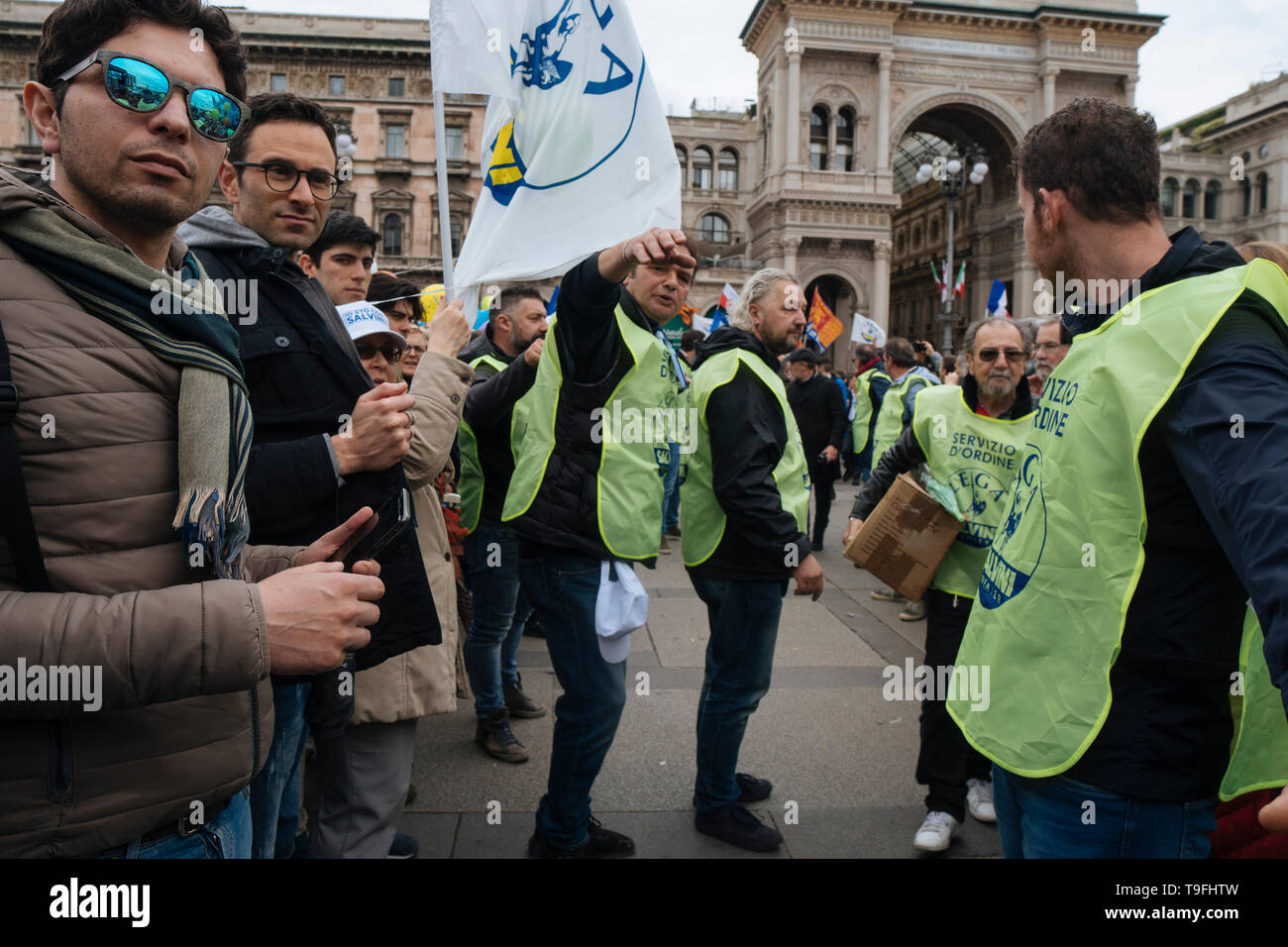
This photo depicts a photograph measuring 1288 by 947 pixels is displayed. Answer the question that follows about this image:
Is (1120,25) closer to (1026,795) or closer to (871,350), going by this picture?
(871,350)

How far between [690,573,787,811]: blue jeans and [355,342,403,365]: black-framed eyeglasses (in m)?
1.40

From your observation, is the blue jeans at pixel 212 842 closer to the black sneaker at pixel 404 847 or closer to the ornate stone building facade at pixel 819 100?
the black sneaker at pixel 404 847

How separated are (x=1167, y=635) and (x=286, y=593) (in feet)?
4.94

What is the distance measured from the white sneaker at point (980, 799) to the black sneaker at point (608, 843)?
147cm

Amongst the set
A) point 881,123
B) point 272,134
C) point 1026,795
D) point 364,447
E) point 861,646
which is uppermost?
point 881,123

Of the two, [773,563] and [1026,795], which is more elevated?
[773,563]

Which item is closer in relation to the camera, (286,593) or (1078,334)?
(286,593)

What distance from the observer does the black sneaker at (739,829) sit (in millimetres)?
3240

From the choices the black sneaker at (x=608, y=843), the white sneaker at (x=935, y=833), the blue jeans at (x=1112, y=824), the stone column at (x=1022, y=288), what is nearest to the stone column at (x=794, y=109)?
the stone column at (x=1022, y=288)

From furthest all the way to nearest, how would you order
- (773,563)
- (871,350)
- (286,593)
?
(871,350)
(773,563)
(286,593)

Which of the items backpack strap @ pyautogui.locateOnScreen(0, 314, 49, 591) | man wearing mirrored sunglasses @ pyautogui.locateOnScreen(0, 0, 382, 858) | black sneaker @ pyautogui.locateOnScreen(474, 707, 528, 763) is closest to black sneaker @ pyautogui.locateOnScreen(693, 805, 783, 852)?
black sneaker @ pyautogui.locateOnScreen(474, 707, 528, 763)

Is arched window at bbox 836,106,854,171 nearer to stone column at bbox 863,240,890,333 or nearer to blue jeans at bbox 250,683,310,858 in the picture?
stone column at bbox 863,240,890,333
